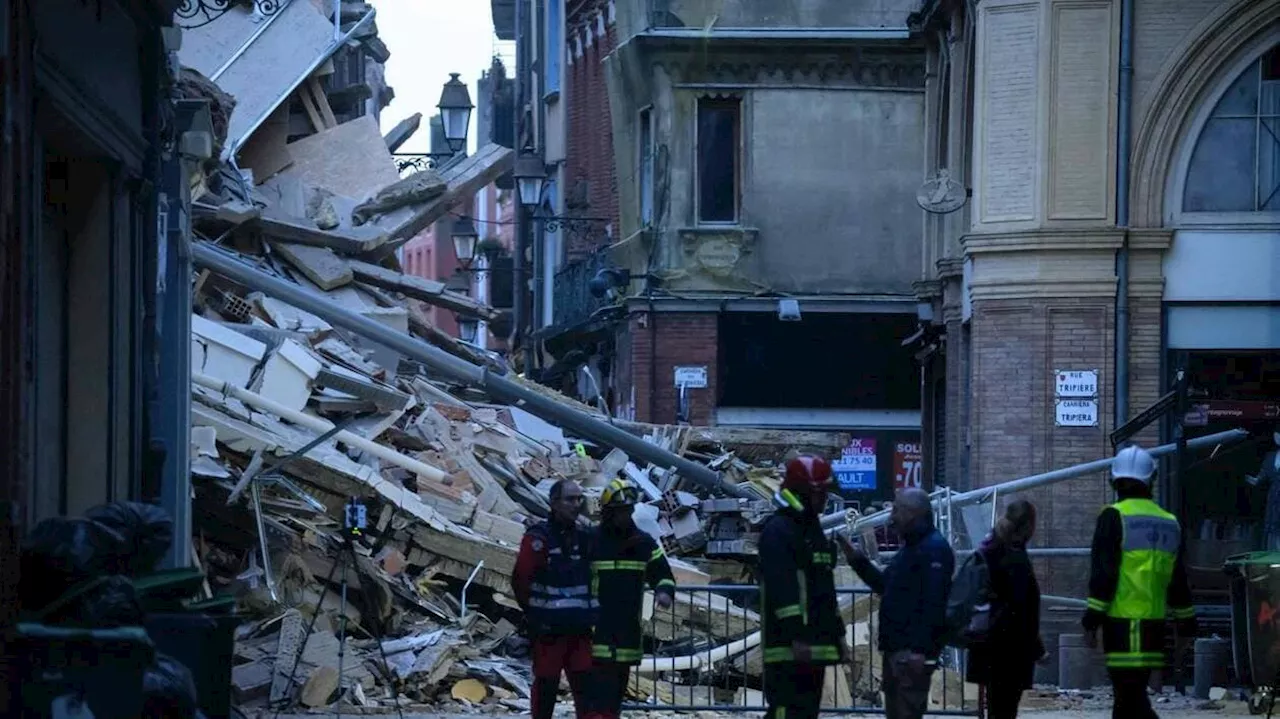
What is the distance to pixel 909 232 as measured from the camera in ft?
107

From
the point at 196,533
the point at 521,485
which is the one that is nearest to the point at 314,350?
the point at 521,485

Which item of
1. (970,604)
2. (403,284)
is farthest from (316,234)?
(970,604)

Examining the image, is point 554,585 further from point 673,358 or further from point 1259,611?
point 673,358

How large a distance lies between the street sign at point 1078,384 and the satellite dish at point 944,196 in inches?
102

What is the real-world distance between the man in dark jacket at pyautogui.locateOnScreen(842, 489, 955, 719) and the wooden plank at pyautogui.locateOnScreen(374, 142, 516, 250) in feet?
58.3

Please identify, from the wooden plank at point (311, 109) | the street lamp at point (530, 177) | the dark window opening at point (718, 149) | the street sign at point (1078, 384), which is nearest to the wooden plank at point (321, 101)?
the wooden plank at point (311, 109)

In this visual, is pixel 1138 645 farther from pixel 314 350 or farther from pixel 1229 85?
pixel 314 350

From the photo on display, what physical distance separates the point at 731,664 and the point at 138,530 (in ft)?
30.1

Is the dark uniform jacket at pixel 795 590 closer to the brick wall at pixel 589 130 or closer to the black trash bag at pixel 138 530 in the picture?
the black trash bag at pixel 138 530

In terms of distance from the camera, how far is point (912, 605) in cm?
1100

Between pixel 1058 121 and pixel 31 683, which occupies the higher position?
pixel 1058 121

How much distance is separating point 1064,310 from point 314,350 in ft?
23.6

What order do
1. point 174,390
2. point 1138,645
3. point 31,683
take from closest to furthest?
point 31,683
point 1138,645
point 174,390

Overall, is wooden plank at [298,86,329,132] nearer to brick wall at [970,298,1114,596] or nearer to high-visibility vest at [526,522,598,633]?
brick wall at [970,298,1114,596]
